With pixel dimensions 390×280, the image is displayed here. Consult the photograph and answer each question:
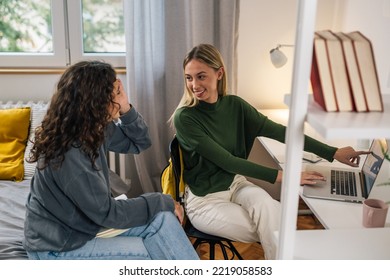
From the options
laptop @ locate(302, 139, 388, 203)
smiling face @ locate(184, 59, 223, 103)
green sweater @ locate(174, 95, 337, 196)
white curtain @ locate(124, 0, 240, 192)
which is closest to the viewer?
laptop @ locate(302, 139, 388, 203)

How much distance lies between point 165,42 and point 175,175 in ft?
3.22

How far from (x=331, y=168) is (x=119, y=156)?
1.24m

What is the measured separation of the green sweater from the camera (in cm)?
164

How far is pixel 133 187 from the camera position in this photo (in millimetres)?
2699

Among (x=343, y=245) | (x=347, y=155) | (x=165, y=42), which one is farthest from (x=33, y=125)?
(x=343, y=245)

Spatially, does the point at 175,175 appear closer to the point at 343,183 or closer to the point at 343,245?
→ the point at 343,183

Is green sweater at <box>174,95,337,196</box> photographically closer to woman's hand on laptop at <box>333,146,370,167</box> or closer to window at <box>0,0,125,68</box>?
woman's hand on laptop at <box>333,146,370,167</box>

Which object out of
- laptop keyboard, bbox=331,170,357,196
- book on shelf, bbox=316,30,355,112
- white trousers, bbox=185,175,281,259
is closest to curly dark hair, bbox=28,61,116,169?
white trousers, bbox=185,175,281,259

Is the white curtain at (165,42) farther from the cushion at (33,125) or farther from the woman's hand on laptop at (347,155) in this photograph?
the woman's hand on laptop at (347,155)

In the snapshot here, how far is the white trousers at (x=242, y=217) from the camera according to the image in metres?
1.56

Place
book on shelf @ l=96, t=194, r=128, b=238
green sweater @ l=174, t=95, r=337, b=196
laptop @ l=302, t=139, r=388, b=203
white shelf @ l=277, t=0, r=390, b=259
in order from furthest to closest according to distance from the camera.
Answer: green sweater @ l=174, t=95, r=337, b=196 < laptop @ l=302, t=139, r=388, b=203 < book on shelf @ l=96, t=194, r=128, b=238 < white shelf @ l=277, t=0, r=390, b=259

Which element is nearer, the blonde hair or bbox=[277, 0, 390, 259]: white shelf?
bbox=[277, 0, 390, 259]: white shelf

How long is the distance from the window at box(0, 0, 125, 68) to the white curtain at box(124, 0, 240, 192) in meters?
0.21
